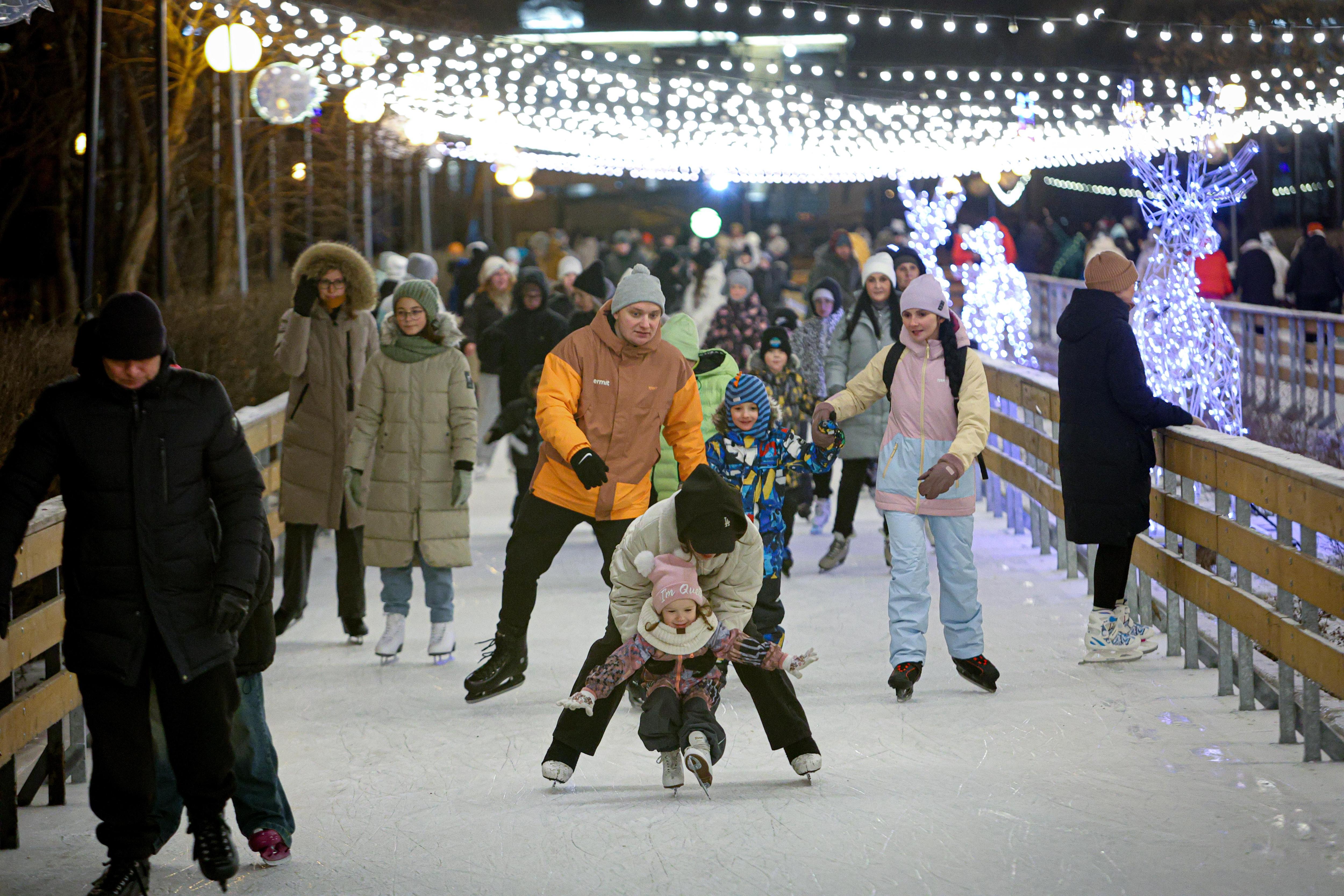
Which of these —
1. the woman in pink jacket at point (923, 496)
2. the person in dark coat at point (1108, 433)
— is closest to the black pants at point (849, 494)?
the person in dark coat at point (1108, 433)

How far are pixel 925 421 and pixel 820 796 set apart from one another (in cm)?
191

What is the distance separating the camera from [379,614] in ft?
26.1

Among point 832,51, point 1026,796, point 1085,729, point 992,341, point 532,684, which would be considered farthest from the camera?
point 832,51

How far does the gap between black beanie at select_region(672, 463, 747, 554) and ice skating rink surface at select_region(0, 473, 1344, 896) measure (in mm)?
819

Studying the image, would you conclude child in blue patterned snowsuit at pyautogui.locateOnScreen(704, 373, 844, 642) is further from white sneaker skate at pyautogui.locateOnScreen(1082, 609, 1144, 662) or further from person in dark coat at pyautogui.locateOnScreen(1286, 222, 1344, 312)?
person in dark coat at pyautogui.locateOnScreen(1286, 222, 1344, 312)

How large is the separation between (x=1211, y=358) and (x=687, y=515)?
340 inches

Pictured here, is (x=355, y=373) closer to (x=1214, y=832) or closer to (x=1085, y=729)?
(x=1085, y=729)

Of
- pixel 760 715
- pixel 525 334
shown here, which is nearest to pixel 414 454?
pixel 760 715

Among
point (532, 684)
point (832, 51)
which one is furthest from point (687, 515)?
point (832, 51)

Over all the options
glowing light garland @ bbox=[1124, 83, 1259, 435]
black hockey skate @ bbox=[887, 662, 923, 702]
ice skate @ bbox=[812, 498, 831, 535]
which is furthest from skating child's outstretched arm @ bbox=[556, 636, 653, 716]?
glowing light garland @ bbox=[1124, 83, 1259, 435]

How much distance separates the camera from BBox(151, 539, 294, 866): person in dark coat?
4113mm

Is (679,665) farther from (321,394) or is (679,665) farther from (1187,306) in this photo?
(1187,306)

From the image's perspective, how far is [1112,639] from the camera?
640 centimetres

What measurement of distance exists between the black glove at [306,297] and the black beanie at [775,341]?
110 inches
